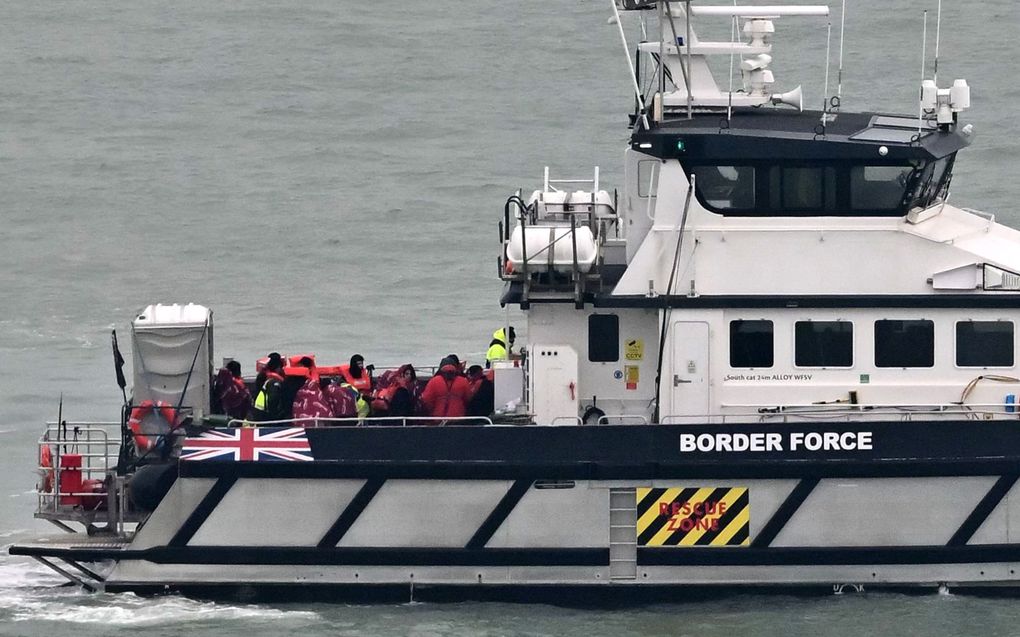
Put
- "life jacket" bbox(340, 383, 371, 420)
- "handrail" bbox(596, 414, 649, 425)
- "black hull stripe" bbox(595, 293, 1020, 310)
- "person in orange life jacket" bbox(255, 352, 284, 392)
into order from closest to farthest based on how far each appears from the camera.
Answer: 1. "black hull stripe" bbox(595, 293, 1020, 310)
2. "handrail" bbox(596, 414, 649, 425)
3. "life jacket" bbox(340, 383, 371, 420)
4. "person in orange life jacket" bbox(255, 352, 284, 392)

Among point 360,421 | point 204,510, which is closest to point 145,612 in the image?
point 204,510

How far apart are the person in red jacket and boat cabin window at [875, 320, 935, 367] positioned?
3.16 meters

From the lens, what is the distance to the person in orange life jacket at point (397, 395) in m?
15.6

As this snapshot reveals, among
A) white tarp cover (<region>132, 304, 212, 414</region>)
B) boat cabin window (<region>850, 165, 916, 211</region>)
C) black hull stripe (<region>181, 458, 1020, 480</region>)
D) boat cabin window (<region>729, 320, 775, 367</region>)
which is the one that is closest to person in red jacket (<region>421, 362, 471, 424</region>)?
black hull stripe (<region>181, 458, 1020, 480</region>)

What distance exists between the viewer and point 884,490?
14852 millimetres

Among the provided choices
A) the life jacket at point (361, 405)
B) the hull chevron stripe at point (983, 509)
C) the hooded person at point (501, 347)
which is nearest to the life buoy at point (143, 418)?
the life jacket at point (361, 405)

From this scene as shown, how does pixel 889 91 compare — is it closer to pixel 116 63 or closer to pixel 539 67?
pixel 539 67

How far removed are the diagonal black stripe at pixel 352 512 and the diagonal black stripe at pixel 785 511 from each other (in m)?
2.84

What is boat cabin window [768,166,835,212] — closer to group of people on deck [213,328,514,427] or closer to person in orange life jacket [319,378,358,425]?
group of people on deck [213,328,514,427]

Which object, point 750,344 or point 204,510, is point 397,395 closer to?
point 204,510

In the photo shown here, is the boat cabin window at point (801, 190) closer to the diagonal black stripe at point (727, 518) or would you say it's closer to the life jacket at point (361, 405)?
the diagonal black stripe at point (727, 518)

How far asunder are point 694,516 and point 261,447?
3247 mm

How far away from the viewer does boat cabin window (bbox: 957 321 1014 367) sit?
49.7ft

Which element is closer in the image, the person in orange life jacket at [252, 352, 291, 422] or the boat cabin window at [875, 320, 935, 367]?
the boat cabin window at [875, 320, 935, 367]
